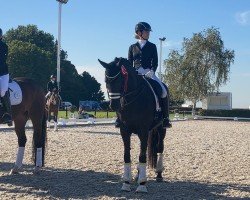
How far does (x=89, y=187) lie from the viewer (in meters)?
7.36

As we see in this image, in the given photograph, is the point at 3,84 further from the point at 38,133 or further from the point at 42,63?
the point at 42,63

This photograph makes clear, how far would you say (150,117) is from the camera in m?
7.34

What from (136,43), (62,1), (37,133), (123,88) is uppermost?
(62,1)

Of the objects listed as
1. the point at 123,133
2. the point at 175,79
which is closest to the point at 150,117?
the point at 123,133

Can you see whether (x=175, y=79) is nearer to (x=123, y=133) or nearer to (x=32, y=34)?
(x=32, y=34)

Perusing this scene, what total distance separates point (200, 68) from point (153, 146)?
4697cm

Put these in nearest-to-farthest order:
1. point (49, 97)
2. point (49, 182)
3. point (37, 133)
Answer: point (49, 182) → point (37, 133) → point (49, 97)

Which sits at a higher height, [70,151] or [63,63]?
[63,63]

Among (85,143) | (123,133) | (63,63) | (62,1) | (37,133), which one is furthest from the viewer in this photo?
(63,63)

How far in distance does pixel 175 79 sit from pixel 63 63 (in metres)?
23.9

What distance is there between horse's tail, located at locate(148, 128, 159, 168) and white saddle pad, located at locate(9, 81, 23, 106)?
9.57ft

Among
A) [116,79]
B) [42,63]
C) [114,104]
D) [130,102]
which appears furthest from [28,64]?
[114,104]

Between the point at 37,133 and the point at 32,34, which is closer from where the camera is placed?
the point at 37,133

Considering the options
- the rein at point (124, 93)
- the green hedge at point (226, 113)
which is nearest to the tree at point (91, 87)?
the green hedge at point (226, 113)
